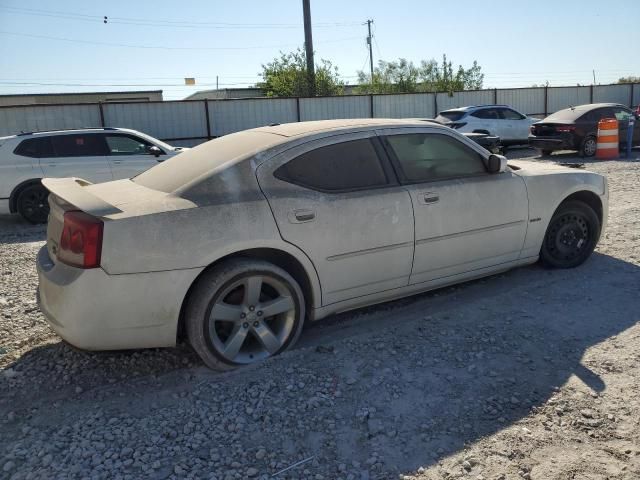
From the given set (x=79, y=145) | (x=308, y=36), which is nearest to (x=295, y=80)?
(x=308, y=36)

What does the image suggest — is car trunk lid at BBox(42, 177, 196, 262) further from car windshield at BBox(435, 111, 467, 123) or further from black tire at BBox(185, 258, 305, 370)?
Answer: car windshield at BBox(435, 111, 467, 123)

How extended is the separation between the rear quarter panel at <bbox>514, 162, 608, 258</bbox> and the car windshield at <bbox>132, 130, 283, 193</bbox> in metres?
2.33

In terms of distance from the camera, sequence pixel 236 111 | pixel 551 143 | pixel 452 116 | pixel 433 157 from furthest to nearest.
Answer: pixel 236 111
pixel 452 116
pixel 551 143
pixel 433 157

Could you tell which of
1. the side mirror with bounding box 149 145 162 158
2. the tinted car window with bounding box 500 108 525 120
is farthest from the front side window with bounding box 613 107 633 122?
the side mirror with bounding box 149 145 162 158

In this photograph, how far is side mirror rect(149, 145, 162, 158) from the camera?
9.83 metres

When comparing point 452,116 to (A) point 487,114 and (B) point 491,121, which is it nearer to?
(A) point 487,114

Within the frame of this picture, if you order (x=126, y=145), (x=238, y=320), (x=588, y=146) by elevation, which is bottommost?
(x=238, y=320)

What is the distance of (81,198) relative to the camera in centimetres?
355

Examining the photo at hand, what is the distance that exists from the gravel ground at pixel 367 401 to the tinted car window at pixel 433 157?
1.06 metres

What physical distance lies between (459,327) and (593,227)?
2.16m

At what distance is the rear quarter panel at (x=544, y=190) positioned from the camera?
4945 millimetres

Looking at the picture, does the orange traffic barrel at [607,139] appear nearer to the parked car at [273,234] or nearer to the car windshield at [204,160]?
the parked car at [273,234]

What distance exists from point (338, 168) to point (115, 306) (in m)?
1.74

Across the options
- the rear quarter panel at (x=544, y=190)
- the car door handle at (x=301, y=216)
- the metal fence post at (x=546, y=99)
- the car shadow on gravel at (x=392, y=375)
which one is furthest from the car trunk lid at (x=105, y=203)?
the metal fence post at (x=546, y=99)
